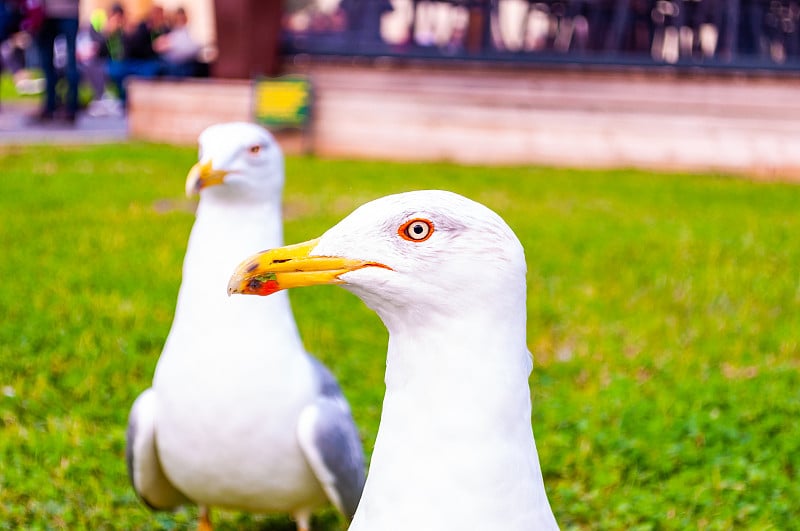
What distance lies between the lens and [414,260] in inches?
65.0

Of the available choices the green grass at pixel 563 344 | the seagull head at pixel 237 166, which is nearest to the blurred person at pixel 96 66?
the green grass at pixel 563 344

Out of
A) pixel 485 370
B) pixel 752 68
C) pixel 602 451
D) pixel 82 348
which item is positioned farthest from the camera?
pixel 752 68

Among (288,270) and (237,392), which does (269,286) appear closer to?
(288,270)

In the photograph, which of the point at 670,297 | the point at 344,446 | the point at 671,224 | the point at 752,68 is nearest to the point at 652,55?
the point at 752,68

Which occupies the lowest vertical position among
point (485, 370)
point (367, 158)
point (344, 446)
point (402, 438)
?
point (367, 158)

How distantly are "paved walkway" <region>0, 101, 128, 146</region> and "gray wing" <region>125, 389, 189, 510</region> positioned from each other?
29.6 ft

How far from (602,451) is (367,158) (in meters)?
7.84

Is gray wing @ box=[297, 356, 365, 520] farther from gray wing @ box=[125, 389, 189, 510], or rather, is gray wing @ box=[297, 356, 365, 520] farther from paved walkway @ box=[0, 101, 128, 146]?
paved walkway @ box=[0, 101, 128, 146]

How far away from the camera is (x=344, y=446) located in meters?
2.63

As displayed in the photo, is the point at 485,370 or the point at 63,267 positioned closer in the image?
the point at 485,370

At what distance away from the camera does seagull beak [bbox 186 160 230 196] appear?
8.44 feet

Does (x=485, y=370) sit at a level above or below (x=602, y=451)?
above

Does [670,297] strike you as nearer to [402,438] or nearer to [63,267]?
[63,267]

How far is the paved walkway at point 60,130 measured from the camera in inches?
454
